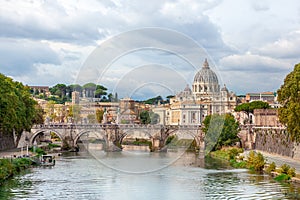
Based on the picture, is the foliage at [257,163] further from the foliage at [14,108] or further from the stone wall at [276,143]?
the foliage at [14,108]

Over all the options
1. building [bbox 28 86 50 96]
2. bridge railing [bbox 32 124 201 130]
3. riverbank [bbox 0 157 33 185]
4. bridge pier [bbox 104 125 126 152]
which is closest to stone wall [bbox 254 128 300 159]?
bridge railing [bbox 32 124 201 130]

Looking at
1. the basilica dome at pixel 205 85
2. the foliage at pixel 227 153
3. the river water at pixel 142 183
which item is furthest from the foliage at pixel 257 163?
the basilica dome at pixel 205 85

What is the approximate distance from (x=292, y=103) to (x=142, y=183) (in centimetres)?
1044

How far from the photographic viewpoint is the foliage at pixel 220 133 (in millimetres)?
62656

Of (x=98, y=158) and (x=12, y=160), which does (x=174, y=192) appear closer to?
(x=12, y=160)

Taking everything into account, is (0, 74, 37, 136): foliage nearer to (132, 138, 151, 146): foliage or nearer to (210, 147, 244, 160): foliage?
(210, 147, 244, 160): foliage

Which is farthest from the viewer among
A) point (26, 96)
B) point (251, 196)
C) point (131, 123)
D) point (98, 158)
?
point (131, 123)

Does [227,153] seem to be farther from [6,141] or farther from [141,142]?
[141,142]

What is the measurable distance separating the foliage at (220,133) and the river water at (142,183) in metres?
14.5

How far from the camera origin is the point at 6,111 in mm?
48406

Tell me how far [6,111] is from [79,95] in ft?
19.4

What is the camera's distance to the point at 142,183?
3612 cm

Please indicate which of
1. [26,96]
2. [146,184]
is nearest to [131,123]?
[26,96]

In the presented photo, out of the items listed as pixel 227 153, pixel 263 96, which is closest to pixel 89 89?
pixel 227 153
